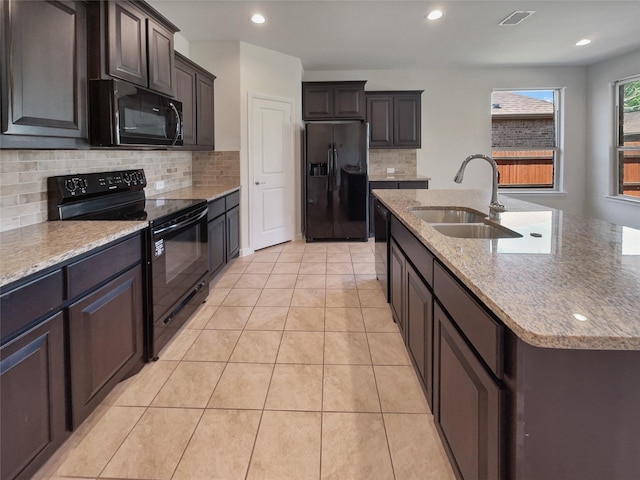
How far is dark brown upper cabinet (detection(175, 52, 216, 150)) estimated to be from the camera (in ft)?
12.6

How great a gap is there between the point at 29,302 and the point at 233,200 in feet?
11.0

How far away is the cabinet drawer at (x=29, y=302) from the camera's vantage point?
1260mm

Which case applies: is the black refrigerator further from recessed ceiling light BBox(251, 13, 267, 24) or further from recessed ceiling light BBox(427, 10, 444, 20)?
recessed ceiling light BBox(427, 10, 444, 20)

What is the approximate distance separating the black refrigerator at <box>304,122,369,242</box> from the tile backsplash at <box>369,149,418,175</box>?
3.09 feet

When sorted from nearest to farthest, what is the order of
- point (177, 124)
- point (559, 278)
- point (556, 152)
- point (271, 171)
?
point (559, 278), point (177, 124), point (271, 171), point (556, 152)

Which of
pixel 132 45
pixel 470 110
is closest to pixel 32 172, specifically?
pixel 132 45

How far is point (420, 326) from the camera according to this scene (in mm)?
1915

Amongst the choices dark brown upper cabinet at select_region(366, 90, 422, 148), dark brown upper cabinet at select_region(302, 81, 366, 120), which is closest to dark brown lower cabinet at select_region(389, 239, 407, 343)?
dark brown upper cabinet at select_region(302, 81, 366, 120)

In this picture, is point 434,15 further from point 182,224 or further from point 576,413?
point 576,413

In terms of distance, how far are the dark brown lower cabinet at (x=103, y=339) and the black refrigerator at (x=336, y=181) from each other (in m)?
3.80

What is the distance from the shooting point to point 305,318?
3.12 m

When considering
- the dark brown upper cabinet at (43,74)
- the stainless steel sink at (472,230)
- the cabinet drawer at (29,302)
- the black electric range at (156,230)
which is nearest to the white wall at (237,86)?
the black electric range at (156,230)

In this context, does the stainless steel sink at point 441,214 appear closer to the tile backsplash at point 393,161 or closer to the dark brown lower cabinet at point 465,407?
the dark brown lower cabinet at point 465,407

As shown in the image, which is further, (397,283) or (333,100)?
(333,100)
